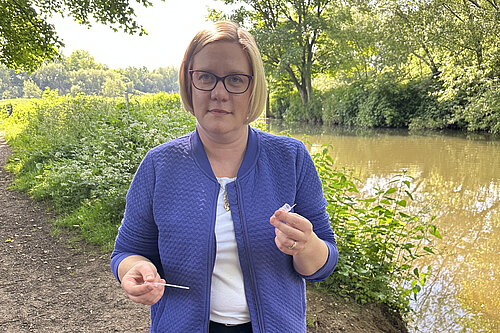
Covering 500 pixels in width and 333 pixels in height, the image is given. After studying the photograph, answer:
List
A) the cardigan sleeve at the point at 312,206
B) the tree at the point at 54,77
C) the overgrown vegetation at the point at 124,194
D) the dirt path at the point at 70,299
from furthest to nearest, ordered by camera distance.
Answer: the tree at the point at 54,77, the overgrown vegetation at the point at 124,194, the dirt path at the point at 70,299, the cardigan sleeve at the point at 312,206

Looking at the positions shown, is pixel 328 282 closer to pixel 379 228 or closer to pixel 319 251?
pixel 379 228

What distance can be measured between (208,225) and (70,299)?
2.86 m

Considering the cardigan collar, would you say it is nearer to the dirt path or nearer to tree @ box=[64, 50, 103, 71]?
the dirt path

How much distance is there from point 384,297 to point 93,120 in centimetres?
741

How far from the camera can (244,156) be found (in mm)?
1231

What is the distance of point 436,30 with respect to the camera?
639 inches

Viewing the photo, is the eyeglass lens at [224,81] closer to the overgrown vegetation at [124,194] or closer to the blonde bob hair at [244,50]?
the blonde bob hair at [244,50]

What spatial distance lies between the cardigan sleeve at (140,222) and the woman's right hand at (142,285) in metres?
0.13

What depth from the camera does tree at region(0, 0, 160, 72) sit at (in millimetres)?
8047

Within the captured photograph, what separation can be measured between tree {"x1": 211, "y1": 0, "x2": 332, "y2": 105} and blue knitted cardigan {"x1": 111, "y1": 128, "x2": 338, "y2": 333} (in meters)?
25.3

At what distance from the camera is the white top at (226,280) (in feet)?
3.72

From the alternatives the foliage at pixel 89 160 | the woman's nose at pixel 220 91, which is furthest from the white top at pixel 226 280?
the foliage at pixel 89 160

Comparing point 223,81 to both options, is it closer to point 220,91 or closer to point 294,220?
point 220,91

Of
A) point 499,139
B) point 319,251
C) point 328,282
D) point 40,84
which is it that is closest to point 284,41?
point 499,139
